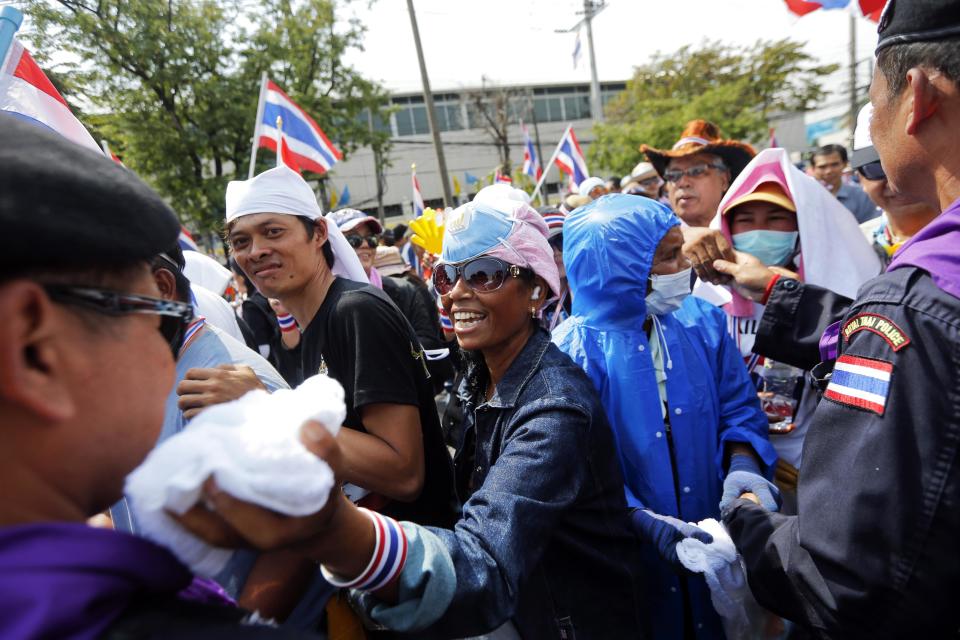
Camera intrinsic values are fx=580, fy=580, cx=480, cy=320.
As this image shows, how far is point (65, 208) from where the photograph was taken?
0.67m

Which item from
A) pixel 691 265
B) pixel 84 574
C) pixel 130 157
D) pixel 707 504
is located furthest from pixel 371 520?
pixel 130 157

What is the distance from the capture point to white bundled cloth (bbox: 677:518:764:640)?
5.84 ft

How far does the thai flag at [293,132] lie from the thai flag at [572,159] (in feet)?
20.9

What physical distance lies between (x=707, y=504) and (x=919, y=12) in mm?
1735

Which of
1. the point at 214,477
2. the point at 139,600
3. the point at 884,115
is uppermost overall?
the point at 884,115

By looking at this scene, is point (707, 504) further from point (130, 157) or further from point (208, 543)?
point (130, 157)

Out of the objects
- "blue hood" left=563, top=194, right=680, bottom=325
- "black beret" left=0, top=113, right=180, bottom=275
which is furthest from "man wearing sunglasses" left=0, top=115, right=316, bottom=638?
"blue hood" left=563, top=194, right=680, bottom=325

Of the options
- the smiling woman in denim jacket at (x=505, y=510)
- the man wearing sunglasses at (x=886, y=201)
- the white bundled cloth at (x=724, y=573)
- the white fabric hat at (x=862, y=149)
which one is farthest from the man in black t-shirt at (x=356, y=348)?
the white fabric hat at (x=862, y=149)

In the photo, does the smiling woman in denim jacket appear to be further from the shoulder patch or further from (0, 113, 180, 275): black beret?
the shoulder patch

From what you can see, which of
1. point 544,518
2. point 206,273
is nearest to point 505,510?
point 544,518

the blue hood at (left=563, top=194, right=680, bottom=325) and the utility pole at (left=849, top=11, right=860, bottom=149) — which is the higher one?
the utility pole at (left=849, top=11, right=860, bottom=149)

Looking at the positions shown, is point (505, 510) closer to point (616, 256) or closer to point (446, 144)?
point (616, 256)

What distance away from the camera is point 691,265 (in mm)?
2482

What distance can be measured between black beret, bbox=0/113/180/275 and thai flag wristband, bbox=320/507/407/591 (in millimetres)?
612
